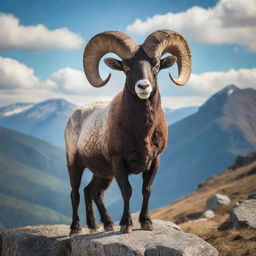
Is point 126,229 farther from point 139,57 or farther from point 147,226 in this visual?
point 139,57

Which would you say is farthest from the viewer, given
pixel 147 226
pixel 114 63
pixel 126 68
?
pixel 147 226

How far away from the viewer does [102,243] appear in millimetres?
13867

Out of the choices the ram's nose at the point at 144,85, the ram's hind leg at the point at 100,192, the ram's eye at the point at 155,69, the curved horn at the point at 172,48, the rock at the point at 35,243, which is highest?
the curved horn at the point at 172,48

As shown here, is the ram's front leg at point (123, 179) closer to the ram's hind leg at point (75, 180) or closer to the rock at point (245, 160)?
the ram's hind leg at point (75, 180)

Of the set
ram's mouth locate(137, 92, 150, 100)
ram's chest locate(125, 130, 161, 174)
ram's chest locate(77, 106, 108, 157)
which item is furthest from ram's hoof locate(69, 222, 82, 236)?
ram's mouth locate(137, 92, 150, 100)

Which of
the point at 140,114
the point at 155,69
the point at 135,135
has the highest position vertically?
the point at 155,69

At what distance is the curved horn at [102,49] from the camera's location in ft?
48.5

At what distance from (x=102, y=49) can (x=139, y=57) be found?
2566 mm

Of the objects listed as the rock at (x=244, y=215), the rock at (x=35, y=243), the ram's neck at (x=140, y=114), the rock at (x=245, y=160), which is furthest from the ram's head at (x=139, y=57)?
the rock at (x=245, y=160)

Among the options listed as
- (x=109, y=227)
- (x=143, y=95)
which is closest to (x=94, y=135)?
(x=109, y=227)

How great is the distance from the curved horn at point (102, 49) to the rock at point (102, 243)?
16.9ft

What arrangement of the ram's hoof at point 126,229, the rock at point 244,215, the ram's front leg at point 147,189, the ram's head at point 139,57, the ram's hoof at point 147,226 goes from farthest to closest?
the rock at point 244,215
the ram's hoof at point 147,226
the ram's front leg at point 147,189
the ram's hoof at point 126,229
the ram's head at point 139,57

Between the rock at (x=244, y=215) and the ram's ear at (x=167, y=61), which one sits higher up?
the ram's ear at (x=167, y=61)

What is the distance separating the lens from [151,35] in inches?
585
